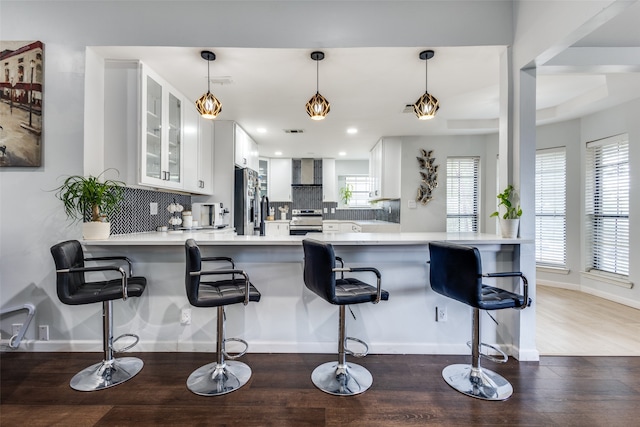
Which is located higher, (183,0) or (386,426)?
(183,0)

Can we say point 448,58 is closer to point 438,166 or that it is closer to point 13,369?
point 438,166

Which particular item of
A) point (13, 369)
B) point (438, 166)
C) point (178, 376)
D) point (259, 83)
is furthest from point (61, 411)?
point (438, 166)

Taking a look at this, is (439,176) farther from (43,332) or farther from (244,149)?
(43,332)

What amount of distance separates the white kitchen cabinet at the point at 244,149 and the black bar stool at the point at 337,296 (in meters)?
2.77

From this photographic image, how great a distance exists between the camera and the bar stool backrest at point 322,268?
1.72m

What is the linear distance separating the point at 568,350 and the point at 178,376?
3.01 meters

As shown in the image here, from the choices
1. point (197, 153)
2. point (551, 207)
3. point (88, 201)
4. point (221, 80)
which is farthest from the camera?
point (551, 207)

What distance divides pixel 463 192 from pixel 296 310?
392cm

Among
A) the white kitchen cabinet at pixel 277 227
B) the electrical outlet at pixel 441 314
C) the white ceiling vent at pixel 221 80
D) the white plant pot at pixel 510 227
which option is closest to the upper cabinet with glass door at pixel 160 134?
the white ceiling vent at pixel 221 80

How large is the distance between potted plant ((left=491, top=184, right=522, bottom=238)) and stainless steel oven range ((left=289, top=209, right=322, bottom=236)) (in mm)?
4198

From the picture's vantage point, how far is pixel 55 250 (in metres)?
1.83

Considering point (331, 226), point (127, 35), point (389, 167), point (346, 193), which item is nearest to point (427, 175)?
point (389, 167)

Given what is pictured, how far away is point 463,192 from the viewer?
5066 mm

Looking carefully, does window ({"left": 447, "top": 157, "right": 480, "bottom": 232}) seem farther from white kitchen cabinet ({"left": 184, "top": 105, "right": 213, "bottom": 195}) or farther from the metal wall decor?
white kitchen cabinet ({"left": 184, "top": 105, "right": 213, "bottom": 195})
